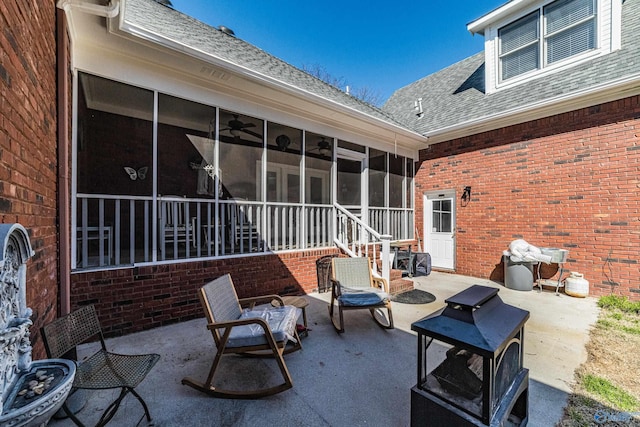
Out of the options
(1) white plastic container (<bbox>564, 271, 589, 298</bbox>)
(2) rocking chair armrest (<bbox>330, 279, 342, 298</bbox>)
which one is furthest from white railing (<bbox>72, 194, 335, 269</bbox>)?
(1) white plastic container (<bbox>564, 271, 589, 298</bbox>)

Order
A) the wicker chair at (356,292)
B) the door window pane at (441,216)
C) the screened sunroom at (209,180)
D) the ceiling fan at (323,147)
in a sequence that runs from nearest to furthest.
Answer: the wicker chair at (356,292) → the screened sunroom at (209,180) → the ceiling fan at (323,147) → the door window pane at (441,216)

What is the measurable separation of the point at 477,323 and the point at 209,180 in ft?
18.3

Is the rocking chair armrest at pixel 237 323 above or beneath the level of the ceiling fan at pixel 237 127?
beneath

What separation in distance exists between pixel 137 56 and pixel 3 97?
99.7 inches

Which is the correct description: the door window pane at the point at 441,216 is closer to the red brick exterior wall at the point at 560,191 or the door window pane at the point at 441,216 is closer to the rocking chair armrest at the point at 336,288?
the red brick exterior wall at the point at 560,191

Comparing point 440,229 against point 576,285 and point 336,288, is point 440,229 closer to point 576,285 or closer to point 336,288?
point 576,285

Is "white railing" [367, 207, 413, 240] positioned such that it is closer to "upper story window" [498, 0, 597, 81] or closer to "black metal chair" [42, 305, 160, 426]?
"upper story window" [498, 0, 597, 81]

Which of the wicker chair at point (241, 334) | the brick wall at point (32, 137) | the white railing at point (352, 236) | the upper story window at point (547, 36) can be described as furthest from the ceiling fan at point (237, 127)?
the upper story window at point (547, 36)

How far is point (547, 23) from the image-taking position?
6102 mm

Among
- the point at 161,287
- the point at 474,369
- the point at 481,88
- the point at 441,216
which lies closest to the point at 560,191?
the point at 441,216

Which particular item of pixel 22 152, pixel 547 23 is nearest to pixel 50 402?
pixel 22 152

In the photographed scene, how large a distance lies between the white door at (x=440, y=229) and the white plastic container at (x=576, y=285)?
7.64 ft

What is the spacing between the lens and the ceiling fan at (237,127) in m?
4.96

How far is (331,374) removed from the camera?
266 centimetres
